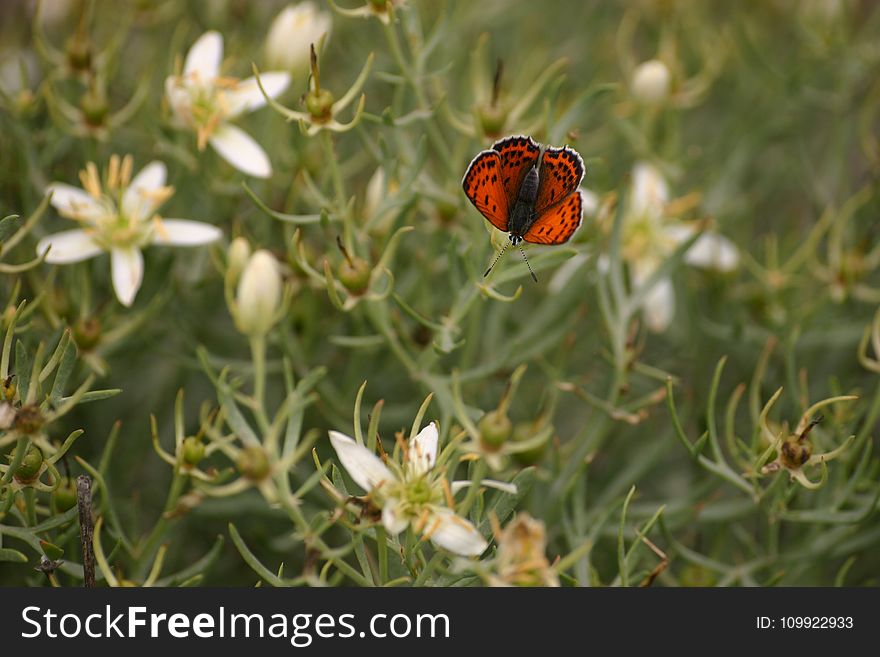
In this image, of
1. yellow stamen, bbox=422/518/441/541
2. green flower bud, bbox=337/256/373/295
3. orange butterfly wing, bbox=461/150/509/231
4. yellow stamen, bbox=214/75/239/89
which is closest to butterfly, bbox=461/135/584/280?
orange butterfly wing, bbox=461/150/509/231

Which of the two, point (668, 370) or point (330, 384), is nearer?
point (330, 384)

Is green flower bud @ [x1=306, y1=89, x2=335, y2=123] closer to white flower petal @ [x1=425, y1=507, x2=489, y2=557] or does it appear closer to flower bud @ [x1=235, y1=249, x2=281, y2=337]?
flower bud @ [x1=235, y1=249, x2=281, y2=337]

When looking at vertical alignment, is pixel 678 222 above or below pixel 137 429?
above

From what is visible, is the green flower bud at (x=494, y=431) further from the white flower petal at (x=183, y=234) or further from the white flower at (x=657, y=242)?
the white flower at (x=657, y=242)

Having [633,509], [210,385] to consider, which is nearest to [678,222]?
[633,509]

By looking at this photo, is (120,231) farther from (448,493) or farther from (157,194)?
(448,493)

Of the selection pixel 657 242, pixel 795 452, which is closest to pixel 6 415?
pixel 795 452

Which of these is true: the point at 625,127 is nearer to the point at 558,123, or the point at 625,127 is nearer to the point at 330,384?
the point at 558,123

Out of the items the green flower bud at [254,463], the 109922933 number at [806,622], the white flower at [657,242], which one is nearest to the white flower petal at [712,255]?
the white flower at [657,242]
